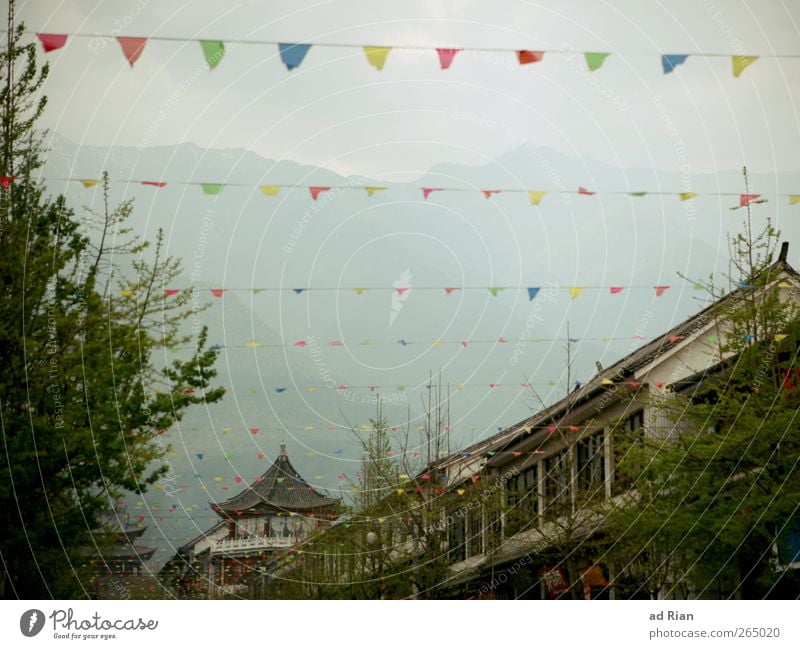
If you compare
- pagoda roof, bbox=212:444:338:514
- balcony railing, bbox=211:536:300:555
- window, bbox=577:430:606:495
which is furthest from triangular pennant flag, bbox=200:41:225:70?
pagoda roof, bbox=212:444:338:514

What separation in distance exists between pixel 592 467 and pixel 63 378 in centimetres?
1473

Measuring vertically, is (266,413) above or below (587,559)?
above

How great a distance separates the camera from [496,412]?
130 meters

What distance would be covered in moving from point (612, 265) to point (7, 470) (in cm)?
12505

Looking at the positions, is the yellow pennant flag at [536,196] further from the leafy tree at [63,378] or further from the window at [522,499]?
the window at [522,499]

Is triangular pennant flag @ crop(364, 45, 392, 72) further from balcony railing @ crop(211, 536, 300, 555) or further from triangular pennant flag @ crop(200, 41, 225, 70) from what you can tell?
balcony railing @ crop(211, 536, 300, 555)

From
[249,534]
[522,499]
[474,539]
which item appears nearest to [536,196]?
[522,499]

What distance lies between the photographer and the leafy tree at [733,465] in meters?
18.4

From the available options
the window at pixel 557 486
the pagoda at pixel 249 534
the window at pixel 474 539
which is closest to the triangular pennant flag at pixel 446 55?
the window at pixel 557 486

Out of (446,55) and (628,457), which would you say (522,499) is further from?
(446,55)

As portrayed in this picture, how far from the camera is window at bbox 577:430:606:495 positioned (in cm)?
2769

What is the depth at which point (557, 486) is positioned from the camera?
29.4 metres
